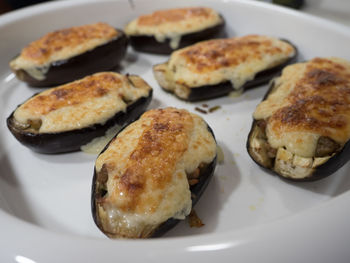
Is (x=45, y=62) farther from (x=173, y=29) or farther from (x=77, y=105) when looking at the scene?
(x=173, y=29)

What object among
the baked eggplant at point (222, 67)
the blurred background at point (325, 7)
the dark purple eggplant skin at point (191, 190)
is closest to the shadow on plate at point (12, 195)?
the dark purple eggplant skin at point (191, 190)

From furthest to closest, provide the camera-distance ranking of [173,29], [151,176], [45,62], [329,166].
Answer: [173,29], [45,62], [329,166], [151,176]

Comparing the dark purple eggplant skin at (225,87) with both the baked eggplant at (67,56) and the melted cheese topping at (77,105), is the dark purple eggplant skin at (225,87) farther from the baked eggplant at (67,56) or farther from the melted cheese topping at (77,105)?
the baked eggplant at (67,56)

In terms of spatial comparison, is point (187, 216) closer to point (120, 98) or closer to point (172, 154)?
point (172, 154)

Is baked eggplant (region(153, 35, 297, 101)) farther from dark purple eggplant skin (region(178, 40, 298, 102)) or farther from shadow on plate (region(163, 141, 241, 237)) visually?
shadow on plate (region(163, 141, 241, 237))

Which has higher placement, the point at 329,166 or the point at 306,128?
the point at 306,128

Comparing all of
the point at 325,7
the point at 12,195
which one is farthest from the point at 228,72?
the point at 325,7

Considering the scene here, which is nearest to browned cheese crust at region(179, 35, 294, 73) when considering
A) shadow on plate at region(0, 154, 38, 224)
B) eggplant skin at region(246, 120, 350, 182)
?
eggplant skin at region(246, 120, 350, 182)

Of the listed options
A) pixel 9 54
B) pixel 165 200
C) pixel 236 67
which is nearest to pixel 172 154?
pixel 165 200
